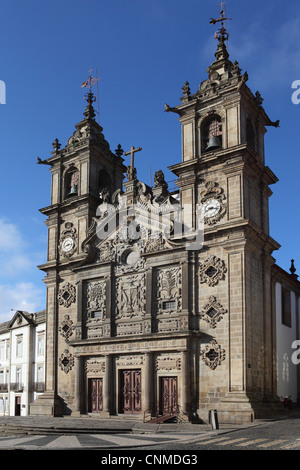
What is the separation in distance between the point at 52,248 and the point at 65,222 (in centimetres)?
176

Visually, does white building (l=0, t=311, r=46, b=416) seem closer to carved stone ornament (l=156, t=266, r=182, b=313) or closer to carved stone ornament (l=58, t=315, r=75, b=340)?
carved stone ornament (l=58, t=315, r=75, b=340)

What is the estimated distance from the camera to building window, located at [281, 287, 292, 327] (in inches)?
1224

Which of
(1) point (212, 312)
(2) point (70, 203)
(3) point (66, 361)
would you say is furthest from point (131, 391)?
(2) point (70, 203)

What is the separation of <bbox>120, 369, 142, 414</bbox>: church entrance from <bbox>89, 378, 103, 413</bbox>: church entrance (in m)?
1.49

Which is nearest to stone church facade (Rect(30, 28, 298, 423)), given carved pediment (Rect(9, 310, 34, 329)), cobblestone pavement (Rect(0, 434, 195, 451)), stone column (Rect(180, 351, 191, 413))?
stone column (Rect(180, 351, 191, 413))

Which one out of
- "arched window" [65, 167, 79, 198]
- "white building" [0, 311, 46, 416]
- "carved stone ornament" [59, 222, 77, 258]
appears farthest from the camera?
"white building" [0, 311, 46, 416]

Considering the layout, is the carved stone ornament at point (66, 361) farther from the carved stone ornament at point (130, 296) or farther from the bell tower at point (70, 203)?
the carved stone ornament at point (130, 296)

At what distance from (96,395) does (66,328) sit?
4426mm

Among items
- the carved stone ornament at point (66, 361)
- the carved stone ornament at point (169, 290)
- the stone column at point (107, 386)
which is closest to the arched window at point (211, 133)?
the carved stone ornament at point (169, 290)

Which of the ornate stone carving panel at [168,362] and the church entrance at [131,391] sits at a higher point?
the ornate stone carving panel at [168,362]

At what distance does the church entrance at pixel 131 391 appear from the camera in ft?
89.9

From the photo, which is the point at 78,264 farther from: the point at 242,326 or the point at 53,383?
the point at 242,326

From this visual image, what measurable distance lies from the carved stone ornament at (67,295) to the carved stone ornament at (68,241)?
6.18 feet
